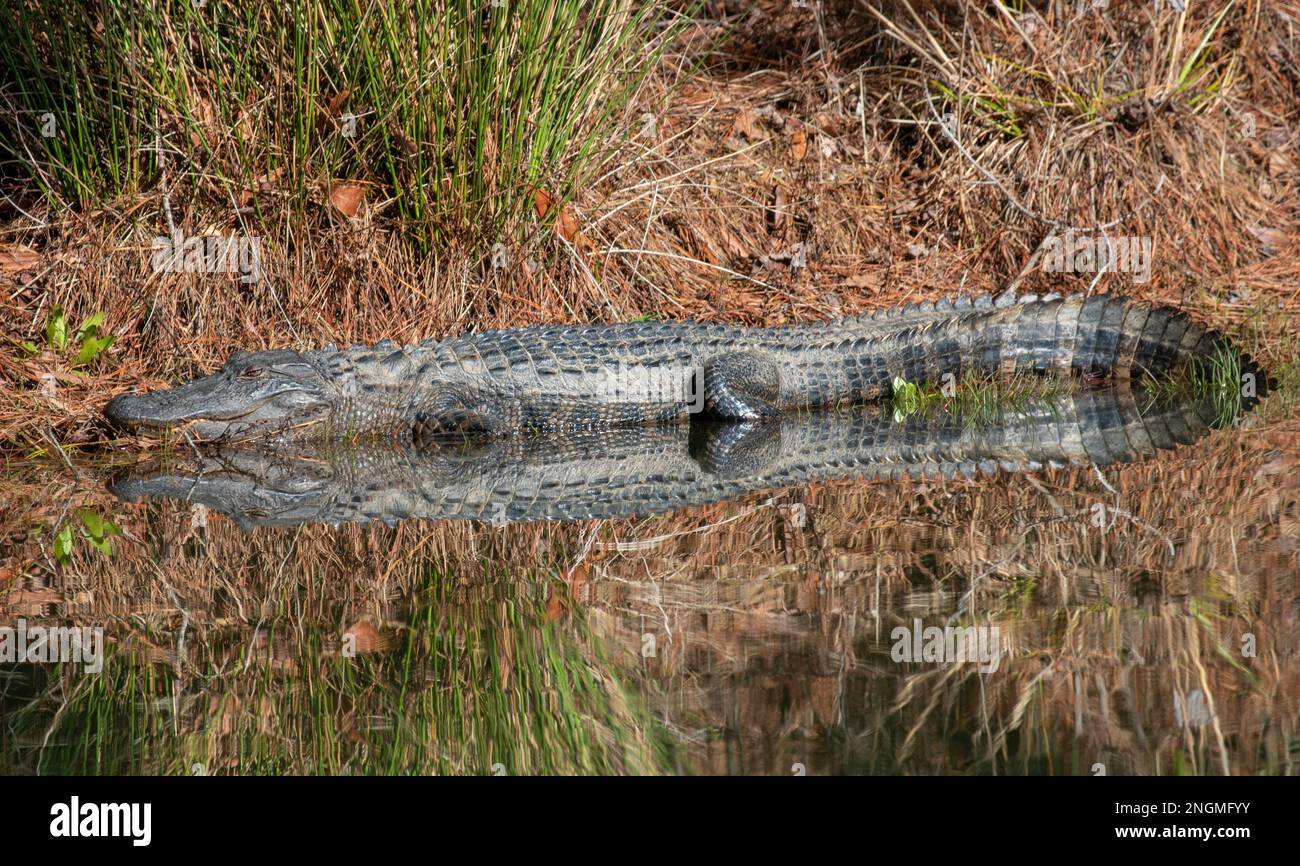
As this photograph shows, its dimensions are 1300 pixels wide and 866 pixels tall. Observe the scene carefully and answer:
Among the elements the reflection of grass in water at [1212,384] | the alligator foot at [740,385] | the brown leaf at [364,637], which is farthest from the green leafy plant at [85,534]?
the reflection of grass in water at [1212,384]

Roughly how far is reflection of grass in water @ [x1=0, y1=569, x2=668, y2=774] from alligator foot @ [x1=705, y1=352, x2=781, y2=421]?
3520mm

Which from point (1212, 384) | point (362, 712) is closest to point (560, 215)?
point (1212, 384)

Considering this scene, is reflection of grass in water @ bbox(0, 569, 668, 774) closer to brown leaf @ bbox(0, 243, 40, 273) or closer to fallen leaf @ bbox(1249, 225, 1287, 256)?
brown leaf @ bbox(0, 243, 40, 273)

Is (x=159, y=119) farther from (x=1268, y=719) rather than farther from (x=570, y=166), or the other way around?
Answer: (x=1268, y=719)

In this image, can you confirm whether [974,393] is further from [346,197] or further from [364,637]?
[364,637]

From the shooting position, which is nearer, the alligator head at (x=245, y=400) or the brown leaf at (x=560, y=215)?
the alligator head at (x=245, y=400)

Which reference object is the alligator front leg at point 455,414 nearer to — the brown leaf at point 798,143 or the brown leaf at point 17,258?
the brown leaf at point 17,258

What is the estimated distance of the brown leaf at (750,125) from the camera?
870 centimetres

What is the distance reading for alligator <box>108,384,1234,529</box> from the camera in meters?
4.69

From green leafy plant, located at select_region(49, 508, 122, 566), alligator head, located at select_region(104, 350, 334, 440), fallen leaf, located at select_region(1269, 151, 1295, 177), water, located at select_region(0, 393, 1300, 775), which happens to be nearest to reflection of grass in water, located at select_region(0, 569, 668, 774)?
water, located at select_region(0, 393, 1300, 775)

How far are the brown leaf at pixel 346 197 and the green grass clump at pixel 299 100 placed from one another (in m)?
0.07

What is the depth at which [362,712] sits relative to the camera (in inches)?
104

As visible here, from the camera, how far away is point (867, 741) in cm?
238

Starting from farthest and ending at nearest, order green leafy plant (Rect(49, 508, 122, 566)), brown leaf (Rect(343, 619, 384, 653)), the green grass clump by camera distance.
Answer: the green grass clump < green leafy plant (Rect(49, 508, 122, 566)) < brown leaf (Rect(343, 619, 384, 653))
